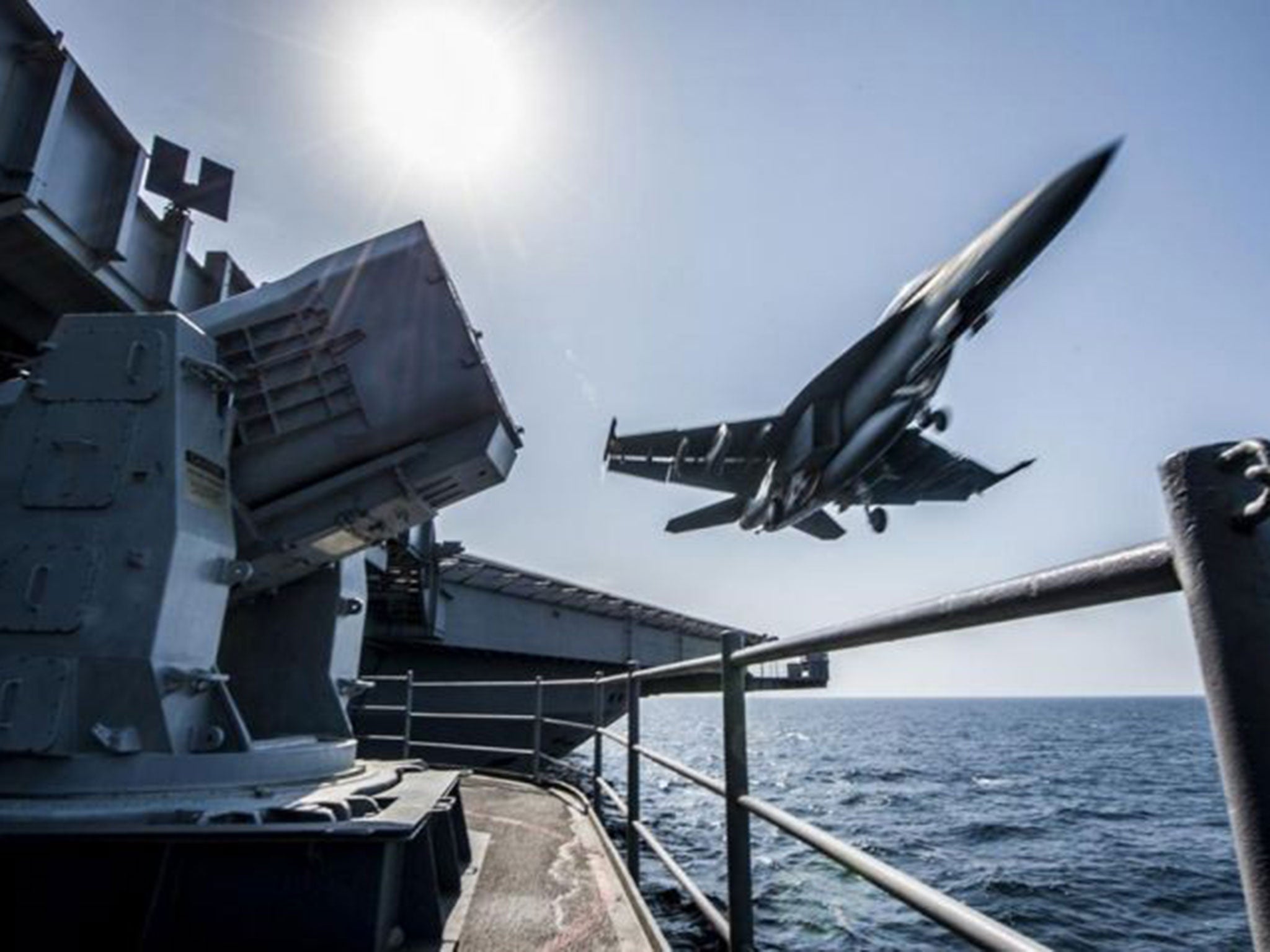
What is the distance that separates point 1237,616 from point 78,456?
4879mm

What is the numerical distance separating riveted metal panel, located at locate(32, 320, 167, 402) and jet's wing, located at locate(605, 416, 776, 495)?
1259 cm

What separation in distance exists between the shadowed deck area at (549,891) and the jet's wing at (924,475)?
11.4 m

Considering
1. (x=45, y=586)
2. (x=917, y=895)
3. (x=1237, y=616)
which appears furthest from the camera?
(x=45, y=586)

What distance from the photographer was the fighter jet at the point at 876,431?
1020 centimetres

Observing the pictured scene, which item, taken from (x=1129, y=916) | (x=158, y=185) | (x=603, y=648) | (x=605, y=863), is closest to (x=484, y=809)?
(x=605, y=863)

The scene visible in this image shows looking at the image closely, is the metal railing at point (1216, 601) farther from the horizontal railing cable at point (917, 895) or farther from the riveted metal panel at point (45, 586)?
the riveted metal panel at point (45, 586)

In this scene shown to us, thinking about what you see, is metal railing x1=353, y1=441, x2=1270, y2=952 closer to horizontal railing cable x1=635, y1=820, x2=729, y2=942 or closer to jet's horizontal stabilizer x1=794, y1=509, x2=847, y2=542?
horizontal railing cable x1=635, y1=820, x2=729, y2=942

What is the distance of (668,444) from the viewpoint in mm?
17188

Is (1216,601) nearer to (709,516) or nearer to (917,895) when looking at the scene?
(917,895)

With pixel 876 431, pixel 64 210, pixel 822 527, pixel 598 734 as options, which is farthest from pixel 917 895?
pixel 822 527

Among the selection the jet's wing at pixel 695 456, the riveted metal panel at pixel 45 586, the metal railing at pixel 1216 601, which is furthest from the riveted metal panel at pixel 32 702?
the jet's wing at pixel 695 456

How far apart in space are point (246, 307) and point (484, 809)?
4278 millimetres

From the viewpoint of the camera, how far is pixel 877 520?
15.9 m

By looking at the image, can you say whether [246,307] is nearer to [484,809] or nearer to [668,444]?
[484,809]
